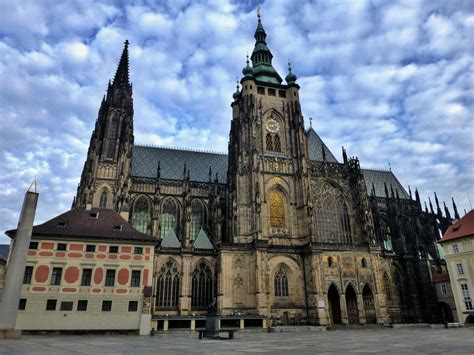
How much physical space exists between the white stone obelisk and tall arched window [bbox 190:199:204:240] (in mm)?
28160

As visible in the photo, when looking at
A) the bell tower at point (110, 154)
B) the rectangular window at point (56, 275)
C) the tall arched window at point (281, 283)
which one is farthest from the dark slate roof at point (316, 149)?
the rectangular window at point (56, 275)

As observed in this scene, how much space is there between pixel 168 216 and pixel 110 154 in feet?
38.6

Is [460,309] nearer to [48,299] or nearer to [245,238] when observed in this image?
[245,238]

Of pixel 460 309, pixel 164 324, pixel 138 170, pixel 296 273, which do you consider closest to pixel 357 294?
pixel 296 273

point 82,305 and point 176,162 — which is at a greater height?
point 176,162

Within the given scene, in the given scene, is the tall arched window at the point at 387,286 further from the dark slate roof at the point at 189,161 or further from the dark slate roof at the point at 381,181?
the dark slate roof at the point at 381,181

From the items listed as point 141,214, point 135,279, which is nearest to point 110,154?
point 141,214

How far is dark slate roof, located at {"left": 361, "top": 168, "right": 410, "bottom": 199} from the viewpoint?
62.3m

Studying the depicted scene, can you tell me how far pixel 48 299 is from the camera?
27.3 meters

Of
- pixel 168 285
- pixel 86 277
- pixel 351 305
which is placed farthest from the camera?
pixel 351 305

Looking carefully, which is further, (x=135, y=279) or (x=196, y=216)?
(x=196, y=216)

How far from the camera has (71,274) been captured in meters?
28.4

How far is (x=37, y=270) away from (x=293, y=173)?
3025 centimetres

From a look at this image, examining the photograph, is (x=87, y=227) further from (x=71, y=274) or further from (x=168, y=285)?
(x=168, y=285)
